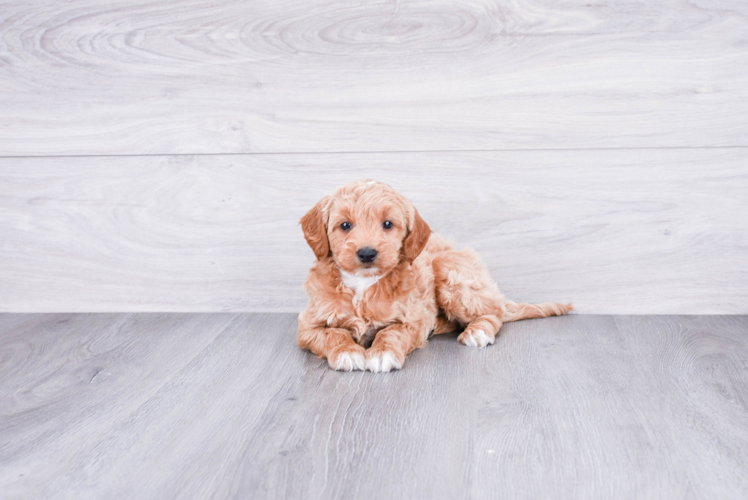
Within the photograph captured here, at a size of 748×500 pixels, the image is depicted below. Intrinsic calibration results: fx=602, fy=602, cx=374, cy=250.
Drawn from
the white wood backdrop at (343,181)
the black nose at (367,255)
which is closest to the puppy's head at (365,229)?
the black nose at (367,255)

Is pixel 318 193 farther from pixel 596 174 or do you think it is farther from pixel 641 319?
pixel 641 319

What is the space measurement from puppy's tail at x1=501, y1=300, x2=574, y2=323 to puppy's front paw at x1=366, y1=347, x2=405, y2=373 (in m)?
0.59

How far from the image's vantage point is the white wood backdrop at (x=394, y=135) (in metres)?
2.21

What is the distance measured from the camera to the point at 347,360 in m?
1.73

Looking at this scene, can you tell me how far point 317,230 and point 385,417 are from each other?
63 cm

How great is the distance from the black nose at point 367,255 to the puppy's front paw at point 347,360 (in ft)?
0.88

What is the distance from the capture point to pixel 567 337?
6.62 ft

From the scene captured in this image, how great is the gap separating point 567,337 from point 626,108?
0.89 m

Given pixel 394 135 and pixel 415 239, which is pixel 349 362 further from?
pixel 394 135

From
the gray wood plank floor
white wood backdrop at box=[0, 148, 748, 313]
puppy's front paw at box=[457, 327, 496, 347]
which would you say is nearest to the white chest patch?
the gray wood plank floor

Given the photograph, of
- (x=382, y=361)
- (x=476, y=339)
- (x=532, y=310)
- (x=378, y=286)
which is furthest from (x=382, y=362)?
(x=532, y=310)

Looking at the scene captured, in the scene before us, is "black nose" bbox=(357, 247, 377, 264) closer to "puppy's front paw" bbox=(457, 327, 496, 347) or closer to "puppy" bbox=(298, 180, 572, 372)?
"puppy" bbox=(298, 180, 572, 372)

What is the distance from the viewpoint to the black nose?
1.69m

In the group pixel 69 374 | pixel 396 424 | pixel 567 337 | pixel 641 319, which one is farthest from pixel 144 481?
pixel 641 319
